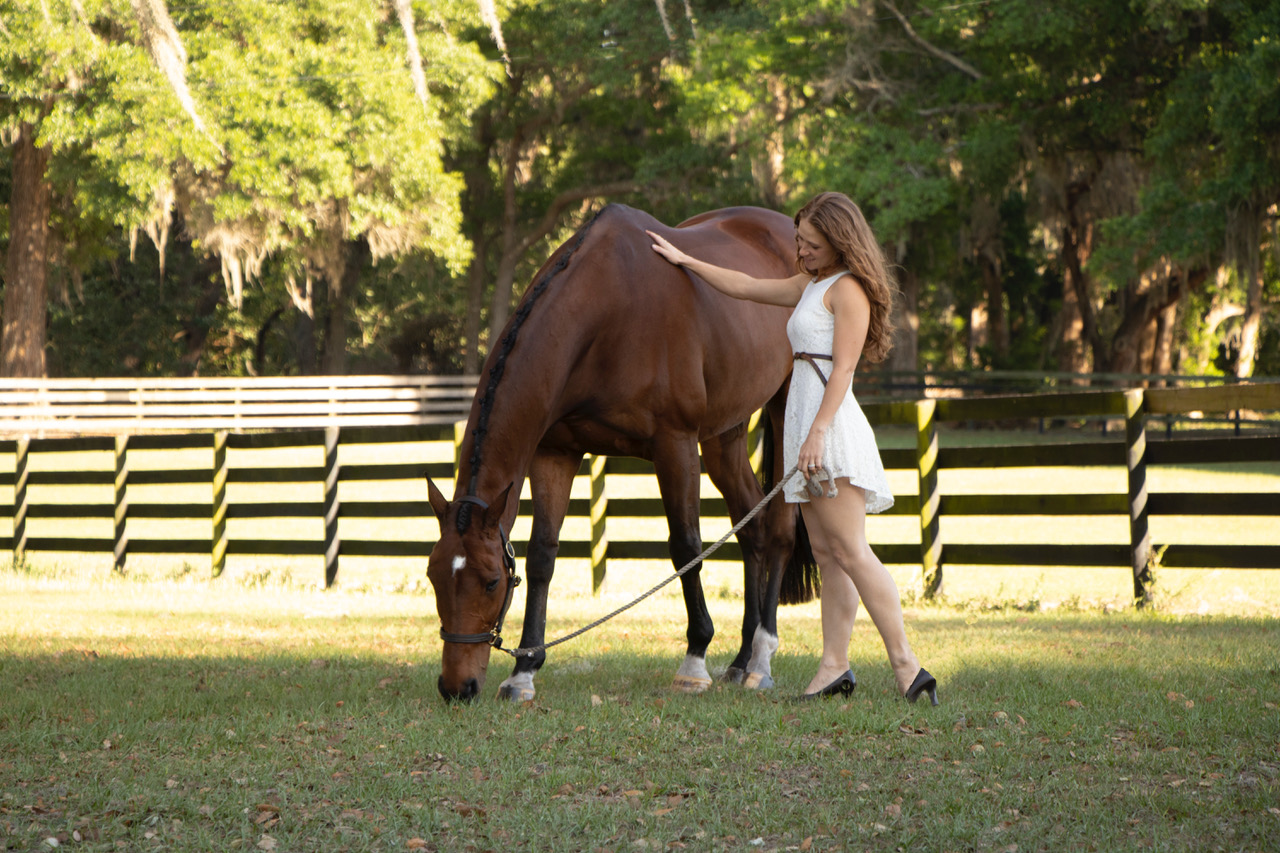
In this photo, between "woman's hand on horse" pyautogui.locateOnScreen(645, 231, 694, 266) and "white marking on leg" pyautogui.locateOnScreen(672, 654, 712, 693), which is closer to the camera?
"white marking on leg" pyautogui.locateOnScreen(672, 654, 712, 693)

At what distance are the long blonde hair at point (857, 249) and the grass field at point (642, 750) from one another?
1.31 meters

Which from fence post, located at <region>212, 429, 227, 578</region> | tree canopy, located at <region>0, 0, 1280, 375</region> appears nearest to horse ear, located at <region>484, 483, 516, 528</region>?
fence post, located at <region>212, 429, 227, 578</region>

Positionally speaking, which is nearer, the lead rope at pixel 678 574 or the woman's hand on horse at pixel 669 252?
the lead rope at pixel 678 574

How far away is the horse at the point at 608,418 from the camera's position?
3949 millimetres

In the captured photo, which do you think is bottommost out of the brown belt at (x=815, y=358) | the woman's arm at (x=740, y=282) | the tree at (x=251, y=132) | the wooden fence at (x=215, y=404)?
the wooden fence at (x=215, y=404)

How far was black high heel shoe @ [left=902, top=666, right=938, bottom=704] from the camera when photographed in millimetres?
3857

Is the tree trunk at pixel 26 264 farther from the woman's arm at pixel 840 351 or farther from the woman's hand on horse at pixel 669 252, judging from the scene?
the woman's arm at pixel 840 351

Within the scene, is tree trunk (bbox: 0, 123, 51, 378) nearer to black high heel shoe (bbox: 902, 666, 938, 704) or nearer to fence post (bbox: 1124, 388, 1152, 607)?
fence post (bbox: 1124, 388, 1152, 607)

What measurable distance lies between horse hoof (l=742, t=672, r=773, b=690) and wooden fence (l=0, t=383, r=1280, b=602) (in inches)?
116

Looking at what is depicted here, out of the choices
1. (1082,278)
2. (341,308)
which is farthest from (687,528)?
(341,308)

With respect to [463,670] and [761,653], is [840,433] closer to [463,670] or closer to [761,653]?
[761,653]

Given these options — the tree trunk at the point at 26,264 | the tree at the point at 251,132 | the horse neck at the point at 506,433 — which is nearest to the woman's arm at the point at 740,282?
the horse neck at the point at 506,433

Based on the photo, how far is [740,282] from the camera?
4477 mm

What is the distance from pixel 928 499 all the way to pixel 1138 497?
4.21 ft
